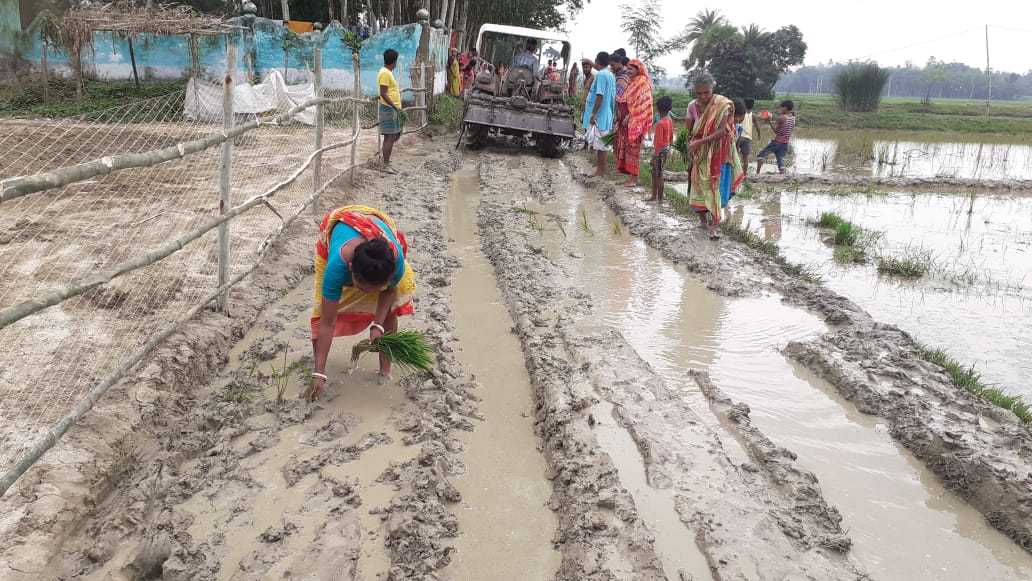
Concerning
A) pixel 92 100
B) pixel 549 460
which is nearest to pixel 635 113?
pixel 549 460

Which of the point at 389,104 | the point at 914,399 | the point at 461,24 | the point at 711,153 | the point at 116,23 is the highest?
the point at 461,24

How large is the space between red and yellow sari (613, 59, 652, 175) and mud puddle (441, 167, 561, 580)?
4.73m

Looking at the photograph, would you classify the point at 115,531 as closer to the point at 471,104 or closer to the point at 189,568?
the point at 189,568

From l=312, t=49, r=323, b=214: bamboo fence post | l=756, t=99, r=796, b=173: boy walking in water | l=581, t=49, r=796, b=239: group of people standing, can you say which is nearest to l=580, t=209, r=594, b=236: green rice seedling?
l=581, t=49, r=796, b=239: group of people standing

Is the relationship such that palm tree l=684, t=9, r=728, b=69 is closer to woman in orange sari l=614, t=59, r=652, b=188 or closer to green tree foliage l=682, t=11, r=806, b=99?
green tree foliage l=682, t=11, r=806, b=99

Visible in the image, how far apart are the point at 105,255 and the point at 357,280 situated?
2.89 meters

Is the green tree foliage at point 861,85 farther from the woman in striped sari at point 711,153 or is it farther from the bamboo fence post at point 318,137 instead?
the bamboo fence post at point 318,137

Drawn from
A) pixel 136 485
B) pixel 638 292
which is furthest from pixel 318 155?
pixel 136 485

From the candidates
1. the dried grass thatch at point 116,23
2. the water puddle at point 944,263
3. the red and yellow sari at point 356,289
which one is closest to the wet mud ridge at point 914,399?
the water puddle at point 944,263

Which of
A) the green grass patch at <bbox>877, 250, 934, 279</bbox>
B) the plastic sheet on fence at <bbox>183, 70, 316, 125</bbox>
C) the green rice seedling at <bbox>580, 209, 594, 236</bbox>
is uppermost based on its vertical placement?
the plastic sheet on fence at <bbox>183, 70, 316, 125</bbox>

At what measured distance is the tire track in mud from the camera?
7.17 feet

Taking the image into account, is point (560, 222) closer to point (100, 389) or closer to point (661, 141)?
point (661, 141)

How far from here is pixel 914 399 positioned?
3.27 metres

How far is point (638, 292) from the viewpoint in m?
4.99
